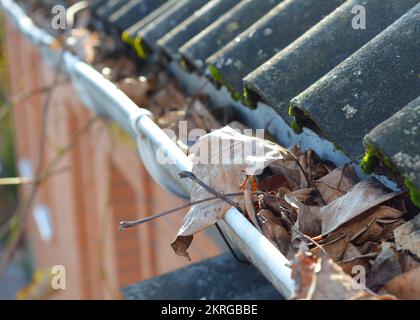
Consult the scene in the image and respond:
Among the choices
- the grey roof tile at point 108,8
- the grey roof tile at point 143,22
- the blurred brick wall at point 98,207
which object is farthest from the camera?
the blurred brick wall at point 98,207

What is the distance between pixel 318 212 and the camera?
58.6 inches

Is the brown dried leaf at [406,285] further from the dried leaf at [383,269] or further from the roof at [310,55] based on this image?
the roof at [310,55]

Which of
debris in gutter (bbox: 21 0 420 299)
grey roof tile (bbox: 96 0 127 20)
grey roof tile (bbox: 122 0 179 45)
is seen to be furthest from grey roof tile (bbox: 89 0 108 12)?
debris in gutter (bbox: 21 0 420 299)

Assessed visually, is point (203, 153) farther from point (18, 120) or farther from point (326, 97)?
point (18, 120)

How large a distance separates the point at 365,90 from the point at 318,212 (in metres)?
0.28

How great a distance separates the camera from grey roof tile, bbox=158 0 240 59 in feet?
8.16

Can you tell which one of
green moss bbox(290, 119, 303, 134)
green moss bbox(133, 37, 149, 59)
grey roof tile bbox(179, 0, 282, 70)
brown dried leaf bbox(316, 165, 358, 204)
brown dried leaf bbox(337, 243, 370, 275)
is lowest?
brown dried leaf bbox(337, 243, 370, 275)

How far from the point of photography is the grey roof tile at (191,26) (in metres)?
2.49

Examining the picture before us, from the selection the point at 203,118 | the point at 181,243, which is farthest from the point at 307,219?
the point at 203,118

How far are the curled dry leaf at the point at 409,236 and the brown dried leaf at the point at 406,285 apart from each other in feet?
0.24

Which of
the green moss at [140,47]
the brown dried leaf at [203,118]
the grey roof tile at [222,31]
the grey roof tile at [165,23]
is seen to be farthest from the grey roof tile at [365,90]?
the green moss at [140,47]

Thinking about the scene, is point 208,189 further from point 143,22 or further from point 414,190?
point 143,22

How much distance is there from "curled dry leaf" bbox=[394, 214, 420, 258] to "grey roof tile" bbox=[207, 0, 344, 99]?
2.60 ft

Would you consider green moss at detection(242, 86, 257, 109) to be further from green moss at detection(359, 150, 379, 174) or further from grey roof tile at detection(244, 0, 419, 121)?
green moss at detection(359, 150, 379, 174)
